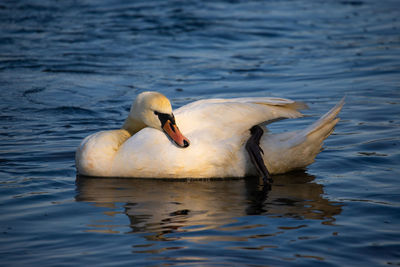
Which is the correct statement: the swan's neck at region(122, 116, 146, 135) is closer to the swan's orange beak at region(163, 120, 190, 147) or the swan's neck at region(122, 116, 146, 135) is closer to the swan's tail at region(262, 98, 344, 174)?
the swan's orange beak at region(163, 120, 190, 147)

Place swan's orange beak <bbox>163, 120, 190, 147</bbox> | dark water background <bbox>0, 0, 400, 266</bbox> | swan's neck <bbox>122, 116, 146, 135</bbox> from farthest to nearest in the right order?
swan's neck <bbox>122, 116, 146, 135</bbox> → swan's orange beak <bbox>163, 120, 190, 147</bbox> → dark water background <bbox>0, 0, 400, 266</bbox>

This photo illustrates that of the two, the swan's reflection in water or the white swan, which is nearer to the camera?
the swan's reflection in water

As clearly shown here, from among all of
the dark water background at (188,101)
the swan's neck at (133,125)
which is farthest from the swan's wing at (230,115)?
the dark water background at (188,101)

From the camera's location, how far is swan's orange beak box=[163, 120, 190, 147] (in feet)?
19.2

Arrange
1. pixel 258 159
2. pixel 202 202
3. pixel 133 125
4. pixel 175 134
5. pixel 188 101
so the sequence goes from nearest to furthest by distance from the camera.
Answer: pixel 202 202 → pixel 175 134 → pixel 258 159 → pixel 133 125 → pixel 188 101

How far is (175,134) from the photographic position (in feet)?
19.3

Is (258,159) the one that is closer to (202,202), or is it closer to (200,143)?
(200,143)

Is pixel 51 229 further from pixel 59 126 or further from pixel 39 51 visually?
pixel 39 51

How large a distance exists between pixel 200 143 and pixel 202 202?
27.1 inches

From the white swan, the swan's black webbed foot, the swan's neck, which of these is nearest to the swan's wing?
the white swan

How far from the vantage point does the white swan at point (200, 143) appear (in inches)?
235

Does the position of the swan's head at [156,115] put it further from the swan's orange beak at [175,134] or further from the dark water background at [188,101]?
the dark water background at [188,101]

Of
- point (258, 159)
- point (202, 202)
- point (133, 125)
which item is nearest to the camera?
point (202, 202)

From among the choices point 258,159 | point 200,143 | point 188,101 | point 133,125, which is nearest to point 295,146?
point 258,159
